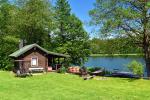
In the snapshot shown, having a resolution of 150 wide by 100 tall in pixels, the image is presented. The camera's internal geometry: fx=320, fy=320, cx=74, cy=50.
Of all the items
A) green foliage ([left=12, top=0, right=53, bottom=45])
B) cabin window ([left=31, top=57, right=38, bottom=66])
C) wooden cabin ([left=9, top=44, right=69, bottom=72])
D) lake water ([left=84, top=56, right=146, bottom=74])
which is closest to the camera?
wooden cabin ([left=9, top=44, right=69, bottom=72])

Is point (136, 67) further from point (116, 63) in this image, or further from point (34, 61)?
point (116, 63)

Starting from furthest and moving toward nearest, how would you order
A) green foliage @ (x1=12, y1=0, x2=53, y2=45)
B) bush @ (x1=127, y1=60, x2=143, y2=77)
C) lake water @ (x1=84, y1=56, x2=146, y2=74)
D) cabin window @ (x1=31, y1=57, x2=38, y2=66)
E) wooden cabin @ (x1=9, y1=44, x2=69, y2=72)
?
lake water @ (x1=84, y1=56, x2=146, y2=74) < green foliage @ (x1=12, y1=0, x2=53, y2=45) < cabin window @ (x1=31, y1=57, x2=38, y2=66) < wooden cabin @ (x1=9, y1=44, x2=69, y2=72) < bush @ (x1=127, y1=60, x2=143, y2=77)

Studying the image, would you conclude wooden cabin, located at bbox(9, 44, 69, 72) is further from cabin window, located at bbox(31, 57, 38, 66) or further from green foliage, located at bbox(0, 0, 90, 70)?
green foliage, located at bbox(0, 0, 90, 70)

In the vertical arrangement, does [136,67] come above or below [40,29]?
below

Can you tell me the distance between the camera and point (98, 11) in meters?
40.3

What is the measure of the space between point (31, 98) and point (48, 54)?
27.1m

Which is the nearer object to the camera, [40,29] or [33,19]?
[33,19]

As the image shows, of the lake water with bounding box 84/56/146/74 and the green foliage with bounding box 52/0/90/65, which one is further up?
the green foliage with bounding box 52/0/90/65

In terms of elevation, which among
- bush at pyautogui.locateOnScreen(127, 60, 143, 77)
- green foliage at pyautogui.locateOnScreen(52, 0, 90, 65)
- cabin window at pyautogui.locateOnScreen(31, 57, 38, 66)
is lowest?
bush at pyautogui.locateOnScreen(127, 60, 143, 77)

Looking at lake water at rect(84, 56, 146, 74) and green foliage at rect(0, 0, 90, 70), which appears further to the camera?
lake water at rect(84, 56, 146, 74)

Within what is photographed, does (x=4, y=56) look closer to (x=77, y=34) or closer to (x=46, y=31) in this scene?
(x=46, y=31)

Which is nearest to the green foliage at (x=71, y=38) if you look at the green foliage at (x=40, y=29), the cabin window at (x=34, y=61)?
the green foliage at (x=40, y=29)

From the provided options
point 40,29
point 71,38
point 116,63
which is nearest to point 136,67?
point 40,29

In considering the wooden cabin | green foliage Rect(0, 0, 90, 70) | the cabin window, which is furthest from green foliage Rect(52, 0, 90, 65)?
the cabin window
